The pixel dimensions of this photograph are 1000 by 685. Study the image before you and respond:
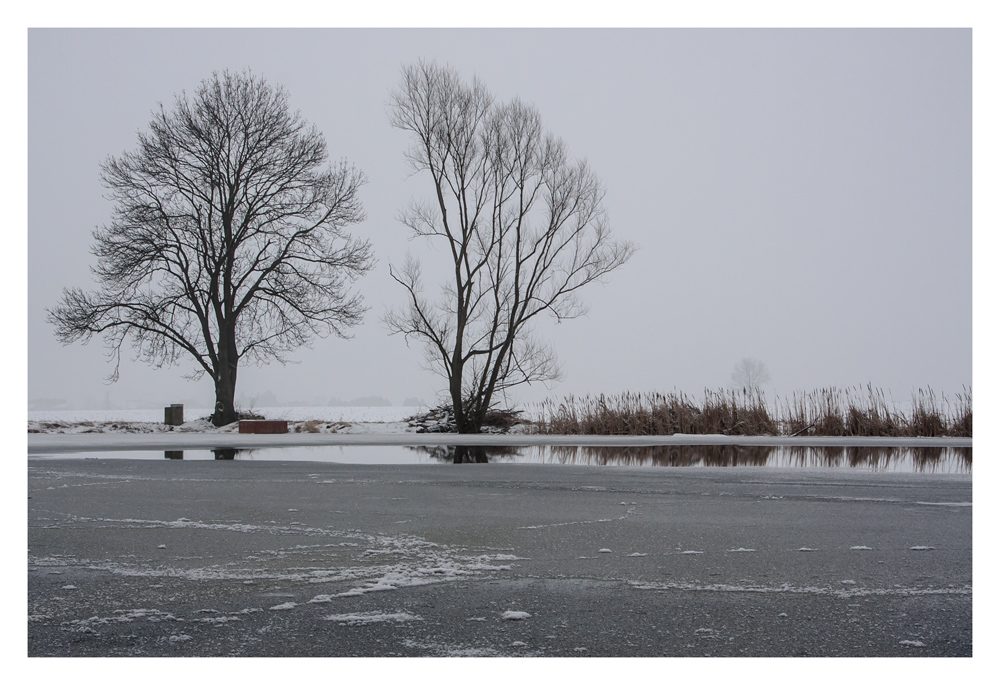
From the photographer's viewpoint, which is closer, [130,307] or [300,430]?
[300,430]

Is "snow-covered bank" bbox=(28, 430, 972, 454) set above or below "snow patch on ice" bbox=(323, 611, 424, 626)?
below

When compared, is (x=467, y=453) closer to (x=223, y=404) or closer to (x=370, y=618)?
(x=370, y=618)

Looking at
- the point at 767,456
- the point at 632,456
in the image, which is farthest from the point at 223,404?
the point at 767,456

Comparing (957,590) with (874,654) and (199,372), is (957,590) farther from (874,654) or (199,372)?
(199,372)

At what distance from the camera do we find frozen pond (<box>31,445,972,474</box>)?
10.4 metres

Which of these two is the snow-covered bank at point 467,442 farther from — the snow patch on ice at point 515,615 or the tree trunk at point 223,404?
the snow patch on ice at point 515,615

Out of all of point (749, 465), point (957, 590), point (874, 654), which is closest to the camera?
point (874, 654)

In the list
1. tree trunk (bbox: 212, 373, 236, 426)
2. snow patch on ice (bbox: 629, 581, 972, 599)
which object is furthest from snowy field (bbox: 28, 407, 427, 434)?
snow patch on ice (bbox: 629, 581, 972, 599)

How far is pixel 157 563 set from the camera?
13.5 feet

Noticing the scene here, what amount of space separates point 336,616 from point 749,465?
8.01m

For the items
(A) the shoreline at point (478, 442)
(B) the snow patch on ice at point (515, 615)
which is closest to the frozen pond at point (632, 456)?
(A) the shoreline at point (478, 442)

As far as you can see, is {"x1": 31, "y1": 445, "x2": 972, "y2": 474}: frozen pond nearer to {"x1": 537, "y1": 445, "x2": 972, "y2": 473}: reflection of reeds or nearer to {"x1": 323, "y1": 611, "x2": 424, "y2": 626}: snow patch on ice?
{"x1": 537, "y1": 445, "x2": 972, "y2": 473}: reflection of reeds

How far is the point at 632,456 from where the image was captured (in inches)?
470
